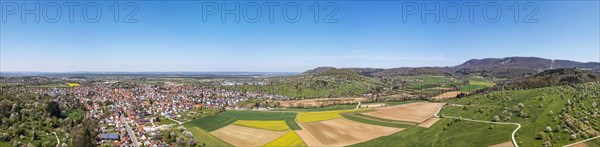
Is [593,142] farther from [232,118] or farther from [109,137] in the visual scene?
[109,137]

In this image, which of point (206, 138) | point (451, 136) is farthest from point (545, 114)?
point (206, 138)

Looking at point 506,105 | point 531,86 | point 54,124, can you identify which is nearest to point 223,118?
point 54,124

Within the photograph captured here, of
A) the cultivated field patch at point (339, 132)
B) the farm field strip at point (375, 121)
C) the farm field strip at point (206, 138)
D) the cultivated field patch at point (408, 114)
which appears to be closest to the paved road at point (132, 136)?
the farm field strip at point (206, 138)

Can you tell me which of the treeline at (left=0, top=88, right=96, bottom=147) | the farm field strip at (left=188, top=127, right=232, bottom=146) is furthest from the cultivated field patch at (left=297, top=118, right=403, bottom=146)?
the treeline at (left=0, top=88, right=96, bottom=147)

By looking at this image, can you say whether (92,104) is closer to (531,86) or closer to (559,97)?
(559,97)

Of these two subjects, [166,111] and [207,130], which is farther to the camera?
[166,111]
